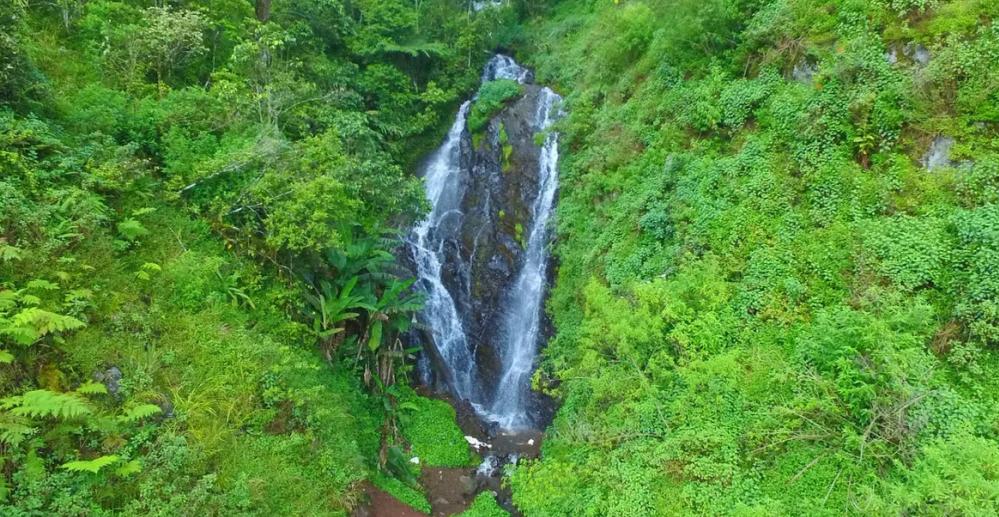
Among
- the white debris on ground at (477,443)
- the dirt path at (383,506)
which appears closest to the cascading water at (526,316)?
the white debris on ground at (477,443)

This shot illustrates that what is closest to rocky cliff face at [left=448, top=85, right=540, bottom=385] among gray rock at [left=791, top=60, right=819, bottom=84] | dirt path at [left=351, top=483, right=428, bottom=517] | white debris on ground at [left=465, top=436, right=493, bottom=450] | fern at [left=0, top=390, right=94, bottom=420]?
white debris on ground at [left=465, top=436, right=493, bottom=450]

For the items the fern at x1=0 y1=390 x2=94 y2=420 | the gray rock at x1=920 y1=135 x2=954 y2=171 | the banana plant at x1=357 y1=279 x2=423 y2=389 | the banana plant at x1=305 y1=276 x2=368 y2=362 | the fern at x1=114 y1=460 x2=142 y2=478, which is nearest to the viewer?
the fern at x1=0 y1=390 x2=94 y2=420

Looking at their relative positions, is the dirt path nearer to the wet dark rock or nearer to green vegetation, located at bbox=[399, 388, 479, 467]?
green vegetation, located at bbox=[399, 388, 479, 467]

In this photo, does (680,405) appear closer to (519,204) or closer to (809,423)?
(809,423)

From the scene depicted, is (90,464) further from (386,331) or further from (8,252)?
(386,331)

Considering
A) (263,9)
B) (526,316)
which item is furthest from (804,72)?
(263,9)

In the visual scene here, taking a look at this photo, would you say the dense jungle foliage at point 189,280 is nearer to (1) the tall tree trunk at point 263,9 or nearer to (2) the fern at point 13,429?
(2) the fern at point 13,429
